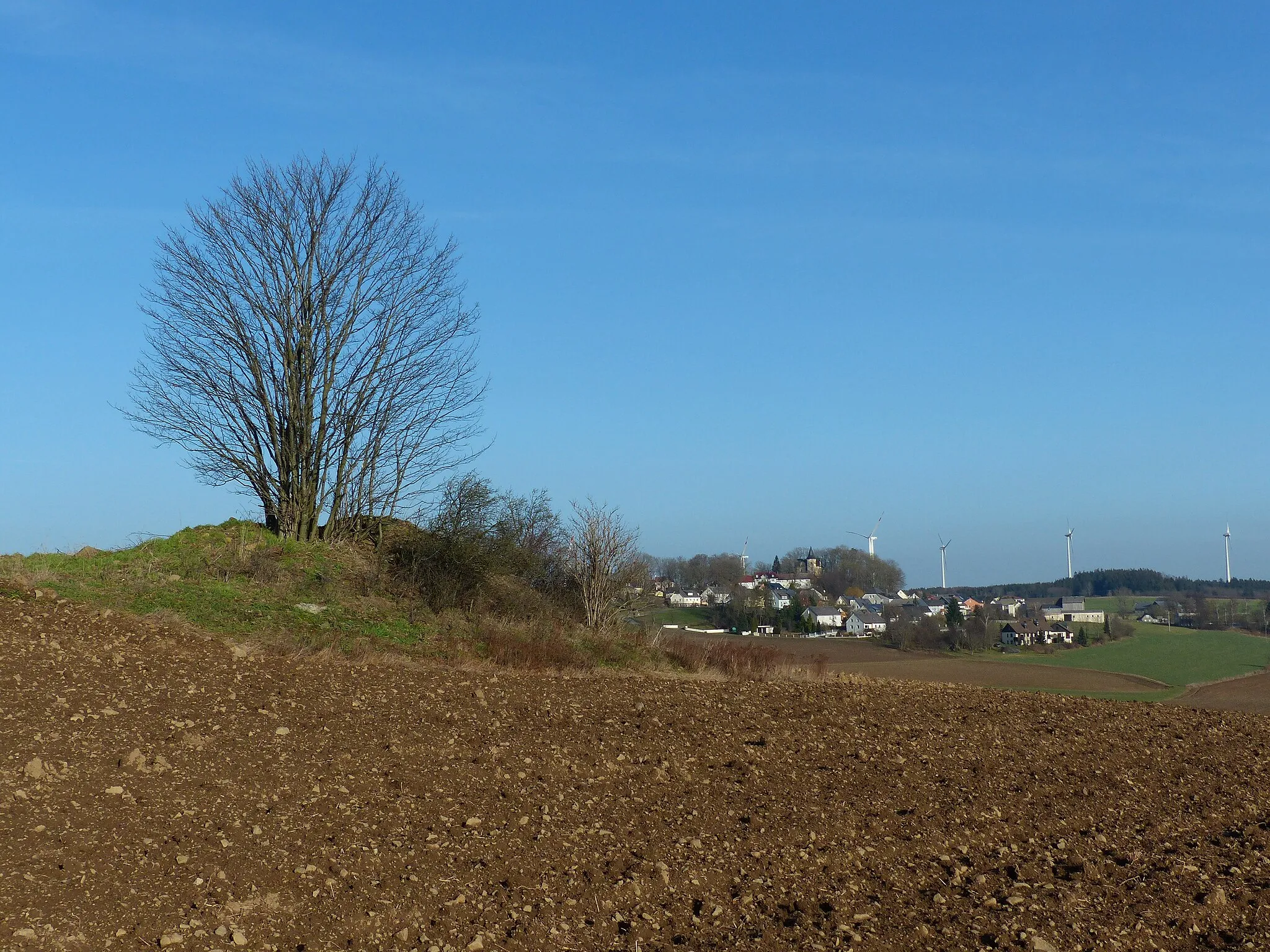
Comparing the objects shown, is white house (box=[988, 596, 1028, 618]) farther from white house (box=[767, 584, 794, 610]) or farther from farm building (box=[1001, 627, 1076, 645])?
white house (box=[767, 584, 794, 610])

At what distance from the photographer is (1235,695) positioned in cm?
3108

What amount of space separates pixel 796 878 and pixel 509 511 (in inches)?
603

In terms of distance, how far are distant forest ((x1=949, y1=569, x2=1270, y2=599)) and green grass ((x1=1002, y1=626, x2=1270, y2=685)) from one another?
162 feet

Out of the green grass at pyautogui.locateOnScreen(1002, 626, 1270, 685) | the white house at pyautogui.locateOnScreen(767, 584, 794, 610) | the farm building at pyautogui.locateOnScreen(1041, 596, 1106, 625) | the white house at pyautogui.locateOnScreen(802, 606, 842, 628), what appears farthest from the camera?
the farm building at pyautogui.locateOnScreen(1041, 596, 1106, 625)

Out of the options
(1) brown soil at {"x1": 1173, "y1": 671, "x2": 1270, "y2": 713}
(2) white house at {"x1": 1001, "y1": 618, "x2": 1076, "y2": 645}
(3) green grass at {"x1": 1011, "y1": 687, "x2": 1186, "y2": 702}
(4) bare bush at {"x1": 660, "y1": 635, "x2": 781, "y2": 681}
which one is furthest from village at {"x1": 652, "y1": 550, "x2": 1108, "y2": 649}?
(4) bare bush at {"x1": 660, "y1": 635, "x2": 781, "y2": 681}

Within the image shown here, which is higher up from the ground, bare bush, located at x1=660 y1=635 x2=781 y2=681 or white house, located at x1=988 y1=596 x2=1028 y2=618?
white house, located at x1=988 y1=596 x2=1028 y2=618

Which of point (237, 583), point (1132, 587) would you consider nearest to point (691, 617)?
point (237, 583)

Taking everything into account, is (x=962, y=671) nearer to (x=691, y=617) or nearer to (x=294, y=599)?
(x=691, y=617)

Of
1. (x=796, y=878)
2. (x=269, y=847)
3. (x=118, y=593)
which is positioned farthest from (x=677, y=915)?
(x=118, y=593)

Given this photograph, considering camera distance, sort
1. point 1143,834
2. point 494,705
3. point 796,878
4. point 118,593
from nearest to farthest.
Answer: point 796,878 < point 1143,834 < point 494,705 < point 118,593

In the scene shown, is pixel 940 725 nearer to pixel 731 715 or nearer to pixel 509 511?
pixel 731 715

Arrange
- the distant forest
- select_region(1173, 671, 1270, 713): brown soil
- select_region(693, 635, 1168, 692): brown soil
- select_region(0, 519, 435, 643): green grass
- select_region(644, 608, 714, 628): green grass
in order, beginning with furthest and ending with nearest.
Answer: the distant forest < select_region(644, 608, 714, 628): green grass < select_region(693, 635, 1168, 692): brown soil < select_region(1173, 671, 1270, 713): brown soil < select_region(0, 519, 435, 643): green grass

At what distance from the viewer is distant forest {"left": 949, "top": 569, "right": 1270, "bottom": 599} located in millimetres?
111250

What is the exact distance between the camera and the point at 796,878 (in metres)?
6.20
